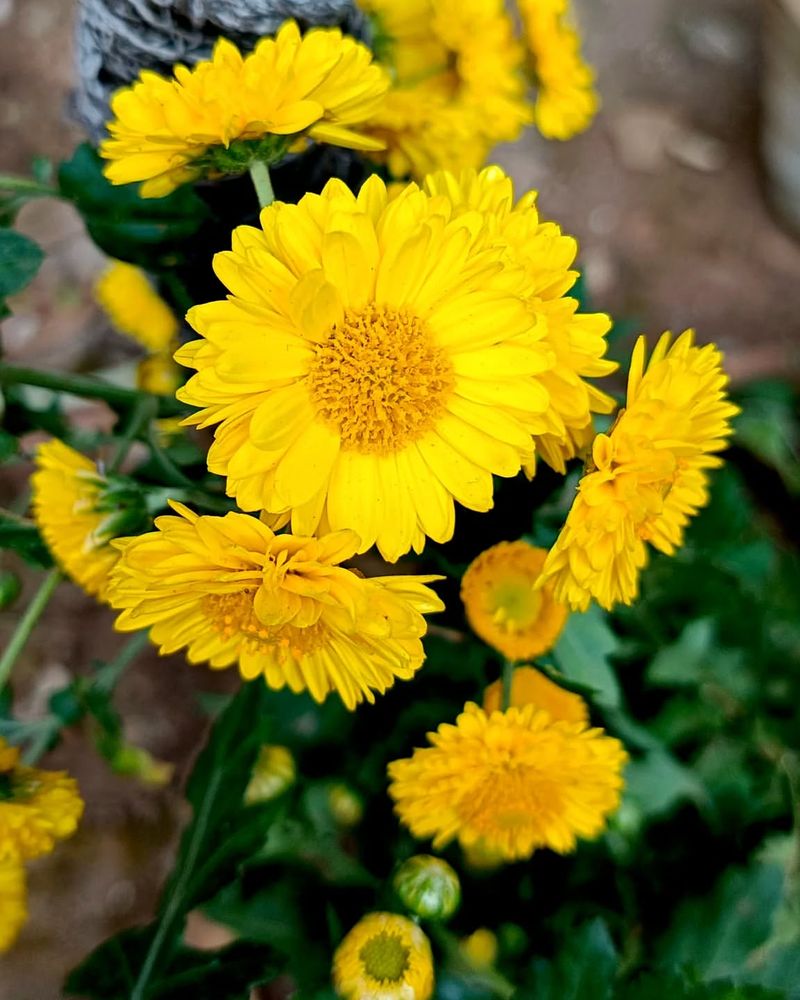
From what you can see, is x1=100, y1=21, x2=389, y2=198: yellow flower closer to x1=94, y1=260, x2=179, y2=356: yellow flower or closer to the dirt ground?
x1=94, y1=260, x2=179, y2=356: yellow flower

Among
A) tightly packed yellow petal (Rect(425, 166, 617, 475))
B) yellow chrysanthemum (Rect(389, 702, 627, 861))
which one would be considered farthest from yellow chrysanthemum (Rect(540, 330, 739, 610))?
yellow chrysanthemum (Rect(389, 702, 627, 861))

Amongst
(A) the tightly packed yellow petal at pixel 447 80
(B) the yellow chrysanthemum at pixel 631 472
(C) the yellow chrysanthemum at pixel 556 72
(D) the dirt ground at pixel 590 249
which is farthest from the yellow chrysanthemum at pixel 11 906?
(C) the yellow chrysanthemum at pixel 556 72

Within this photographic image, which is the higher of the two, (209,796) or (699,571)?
(699,571)

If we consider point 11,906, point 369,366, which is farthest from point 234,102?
point 11,906

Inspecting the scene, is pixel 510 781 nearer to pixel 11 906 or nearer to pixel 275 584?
pixel 275 584

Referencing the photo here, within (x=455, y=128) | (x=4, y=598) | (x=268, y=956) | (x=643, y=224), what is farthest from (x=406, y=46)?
(x=643, y=224)

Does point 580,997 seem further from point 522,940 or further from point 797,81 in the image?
point 797,81
